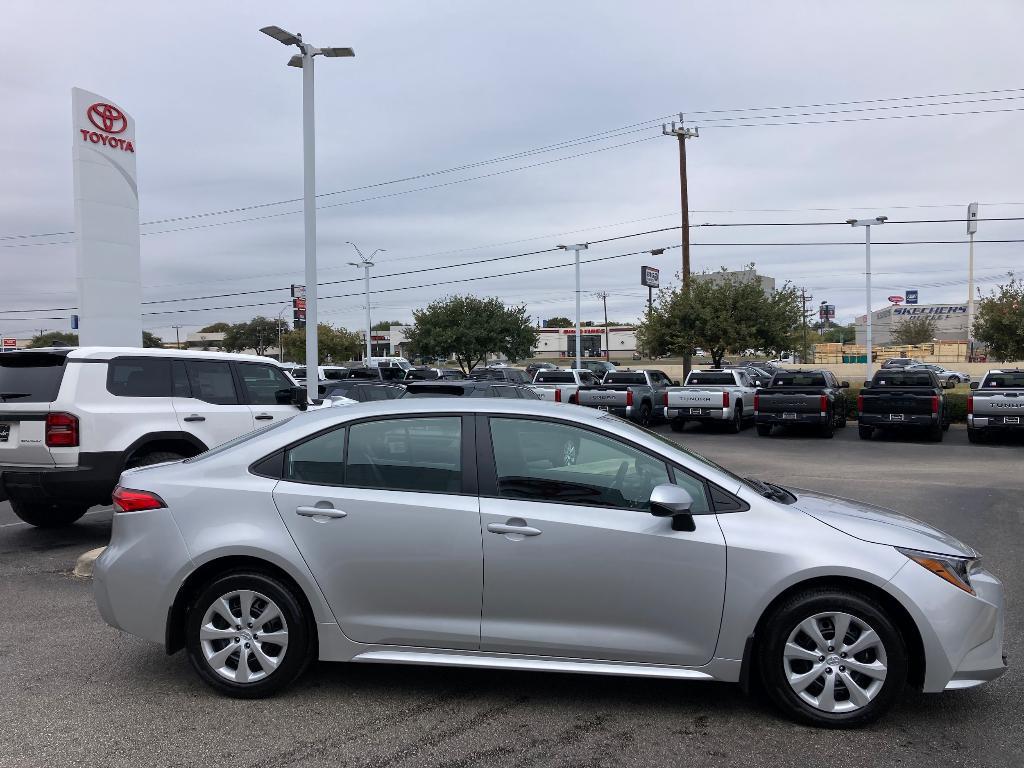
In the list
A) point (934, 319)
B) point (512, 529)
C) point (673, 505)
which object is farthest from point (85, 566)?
point (934, 319)

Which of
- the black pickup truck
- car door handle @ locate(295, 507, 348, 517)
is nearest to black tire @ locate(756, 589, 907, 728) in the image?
car door handle @ locate(295, 507, 348, 517)

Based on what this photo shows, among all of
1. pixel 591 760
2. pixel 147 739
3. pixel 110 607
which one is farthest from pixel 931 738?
pixel 110 607

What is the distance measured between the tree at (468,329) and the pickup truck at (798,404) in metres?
31.3

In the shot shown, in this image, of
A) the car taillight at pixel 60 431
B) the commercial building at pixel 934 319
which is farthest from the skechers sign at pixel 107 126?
the commercial building at pixel 934 319

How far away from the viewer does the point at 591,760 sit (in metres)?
3.76

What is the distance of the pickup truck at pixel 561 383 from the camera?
24.5 meters

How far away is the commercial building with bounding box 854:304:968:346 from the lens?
12238cm

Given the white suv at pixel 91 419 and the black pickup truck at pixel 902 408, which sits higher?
the white suv at pixel 91 419

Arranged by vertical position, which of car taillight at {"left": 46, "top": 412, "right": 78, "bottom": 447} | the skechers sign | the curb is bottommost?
the curb

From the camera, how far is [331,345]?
8438 centimetres

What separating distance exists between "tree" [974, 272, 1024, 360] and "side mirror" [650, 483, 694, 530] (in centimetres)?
2879

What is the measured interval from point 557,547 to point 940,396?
59.4 feet

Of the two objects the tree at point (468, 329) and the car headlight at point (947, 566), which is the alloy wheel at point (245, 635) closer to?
the car headlight at point (947, 566)

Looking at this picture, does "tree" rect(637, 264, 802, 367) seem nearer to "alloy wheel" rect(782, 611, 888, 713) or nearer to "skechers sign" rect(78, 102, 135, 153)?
"skechers sign" rect(78, 102, 135, 153)
